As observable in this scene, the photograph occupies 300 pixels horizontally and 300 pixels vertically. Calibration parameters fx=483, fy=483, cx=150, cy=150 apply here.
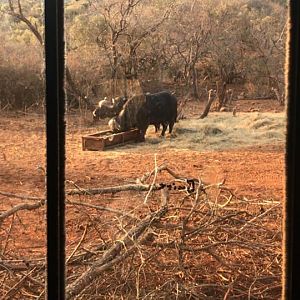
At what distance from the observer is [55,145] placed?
661 mm

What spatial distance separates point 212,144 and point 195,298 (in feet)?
1.06

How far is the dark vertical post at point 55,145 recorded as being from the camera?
2.13 feet

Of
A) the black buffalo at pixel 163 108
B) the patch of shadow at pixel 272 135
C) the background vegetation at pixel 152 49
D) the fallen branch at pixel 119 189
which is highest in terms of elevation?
the background vegetation at pixel 152 49

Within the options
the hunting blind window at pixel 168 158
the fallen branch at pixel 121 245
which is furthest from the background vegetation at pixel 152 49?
the fallen branch at pixel 121 245

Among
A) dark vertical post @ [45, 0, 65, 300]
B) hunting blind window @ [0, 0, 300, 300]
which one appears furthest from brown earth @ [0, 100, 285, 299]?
dark vertical post @ [45, 0, 65, 300]

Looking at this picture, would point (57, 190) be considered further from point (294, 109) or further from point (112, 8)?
point (112, 8)

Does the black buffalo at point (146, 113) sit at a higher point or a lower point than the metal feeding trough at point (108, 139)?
higher

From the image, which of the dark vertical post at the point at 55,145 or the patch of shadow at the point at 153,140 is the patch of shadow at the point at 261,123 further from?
the dark vertical post at the point at 55,145

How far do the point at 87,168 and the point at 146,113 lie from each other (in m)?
0.18

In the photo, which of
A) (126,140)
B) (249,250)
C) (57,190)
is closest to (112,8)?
(126,140)

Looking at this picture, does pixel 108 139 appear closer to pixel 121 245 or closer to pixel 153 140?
pixel 153 140

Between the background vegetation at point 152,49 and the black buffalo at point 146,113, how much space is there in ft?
0.09

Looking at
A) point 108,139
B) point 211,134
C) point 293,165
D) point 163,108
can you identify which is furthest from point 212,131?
point 293,165

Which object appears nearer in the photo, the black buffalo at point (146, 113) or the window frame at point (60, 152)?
the window frame at point (60, 152)
